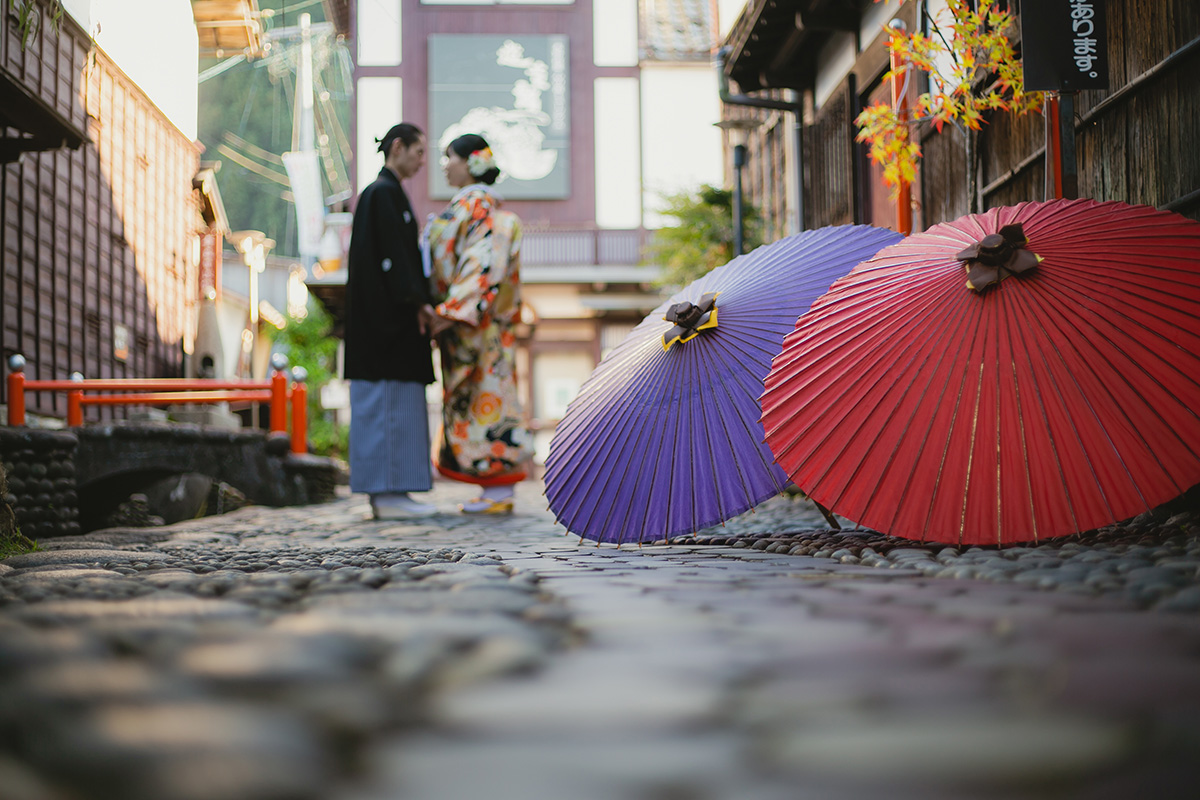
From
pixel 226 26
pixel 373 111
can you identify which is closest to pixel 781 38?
pixel 226 26

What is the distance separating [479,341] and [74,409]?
163 inches

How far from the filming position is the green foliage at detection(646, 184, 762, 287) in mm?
11133

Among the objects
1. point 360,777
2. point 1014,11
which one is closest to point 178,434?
point 1014,11

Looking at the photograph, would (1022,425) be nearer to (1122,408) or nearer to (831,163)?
(1122,408)

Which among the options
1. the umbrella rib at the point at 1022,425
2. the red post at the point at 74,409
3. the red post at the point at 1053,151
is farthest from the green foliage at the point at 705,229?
the umbrella rib at the point at 1022,425

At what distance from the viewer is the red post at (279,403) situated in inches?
324

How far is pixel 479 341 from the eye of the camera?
5.63 metres

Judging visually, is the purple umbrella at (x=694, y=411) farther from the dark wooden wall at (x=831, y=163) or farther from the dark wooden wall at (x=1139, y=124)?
the dark wooden wall at (x=831, y=163)

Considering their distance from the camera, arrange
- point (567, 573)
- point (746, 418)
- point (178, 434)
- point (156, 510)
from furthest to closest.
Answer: point (156, 510) → point (178, 434) → point (746, 418) → point (567, 573)

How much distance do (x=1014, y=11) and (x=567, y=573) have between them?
368 cm

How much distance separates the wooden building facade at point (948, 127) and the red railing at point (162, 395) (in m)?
5.10

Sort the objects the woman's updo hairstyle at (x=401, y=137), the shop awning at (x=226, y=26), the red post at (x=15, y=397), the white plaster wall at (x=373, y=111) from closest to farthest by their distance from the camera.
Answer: the woman's updo hairstyle at (x=401, y=137)
the shop awning at (x=226, y=26)
the red post at (x=15, y=397)
the white plaster wall at (x=373, y=111)

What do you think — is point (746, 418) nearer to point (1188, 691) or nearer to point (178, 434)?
point (1188, 691)

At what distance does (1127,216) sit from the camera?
8.64ft
